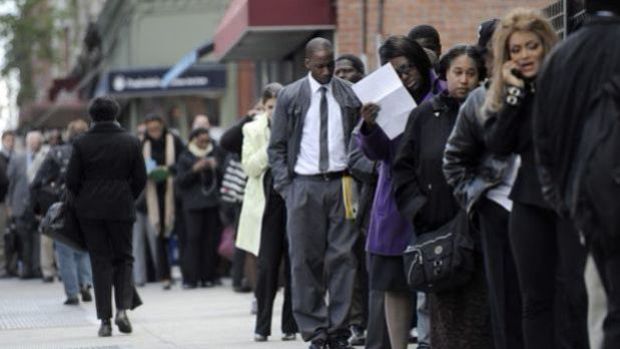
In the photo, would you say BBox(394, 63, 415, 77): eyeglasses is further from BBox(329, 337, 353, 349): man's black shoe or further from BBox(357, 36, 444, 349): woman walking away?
BBox(329, 337, 353, 349): man's black shoe

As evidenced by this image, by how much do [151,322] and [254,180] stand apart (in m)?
2.15

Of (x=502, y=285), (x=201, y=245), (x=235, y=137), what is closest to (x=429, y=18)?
(x=235, y=137)

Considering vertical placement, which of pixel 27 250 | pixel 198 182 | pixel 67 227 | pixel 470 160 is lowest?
pixel 27 250

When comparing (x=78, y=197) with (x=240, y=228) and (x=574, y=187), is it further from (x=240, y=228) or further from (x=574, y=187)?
(x=574, y=187)

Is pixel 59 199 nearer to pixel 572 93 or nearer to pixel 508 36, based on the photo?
pixel 508 36

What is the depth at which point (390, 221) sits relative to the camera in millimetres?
9758

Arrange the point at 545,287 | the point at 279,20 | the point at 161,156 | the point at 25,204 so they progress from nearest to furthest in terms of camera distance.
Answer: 1. the point at 545,287
2. the point at 279,20
3. the point at 161,156
4. the point at 25,204

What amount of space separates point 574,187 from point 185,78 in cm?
2571

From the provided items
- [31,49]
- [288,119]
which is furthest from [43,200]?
[31,49]

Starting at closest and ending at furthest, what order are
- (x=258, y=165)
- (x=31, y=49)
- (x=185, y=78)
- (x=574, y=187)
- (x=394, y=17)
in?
(x=574, y=187) → (x=258, y=165) → (x=394, y=17) → (x=185, y=78) → (x=31, y=49)

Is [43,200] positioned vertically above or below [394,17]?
below

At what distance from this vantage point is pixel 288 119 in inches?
452

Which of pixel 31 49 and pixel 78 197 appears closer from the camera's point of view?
pixel 78 197

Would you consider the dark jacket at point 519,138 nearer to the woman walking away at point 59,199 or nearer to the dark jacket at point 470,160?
the dark jacket at point 470,160
